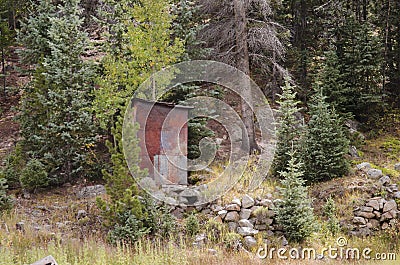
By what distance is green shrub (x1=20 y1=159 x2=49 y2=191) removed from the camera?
13.3 meters

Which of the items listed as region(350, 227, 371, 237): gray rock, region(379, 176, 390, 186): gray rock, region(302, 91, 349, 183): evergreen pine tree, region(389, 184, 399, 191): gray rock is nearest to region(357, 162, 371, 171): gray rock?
region(302, 91, 349, 183): evergreen pine tree

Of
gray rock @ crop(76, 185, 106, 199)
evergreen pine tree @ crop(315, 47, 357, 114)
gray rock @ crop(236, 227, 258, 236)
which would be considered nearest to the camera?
gray rock @ crop(236, 227, 258, 236)

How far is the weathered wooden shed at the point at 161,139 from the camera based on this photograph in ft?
39.9

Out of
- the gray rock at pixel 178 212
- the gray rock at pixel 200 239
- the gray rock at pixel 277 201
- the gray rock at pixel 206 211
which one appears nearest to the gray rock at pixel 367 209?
the gray rock at pixel 277 201

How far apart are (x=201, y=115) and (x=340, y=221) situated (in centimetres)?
564

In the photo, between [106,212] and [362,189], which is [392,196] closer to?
[362,189]

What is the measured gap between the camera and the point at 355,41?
17703 millimetres

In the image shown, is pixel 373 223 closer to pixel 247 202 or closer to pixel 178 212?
pixel 247 202

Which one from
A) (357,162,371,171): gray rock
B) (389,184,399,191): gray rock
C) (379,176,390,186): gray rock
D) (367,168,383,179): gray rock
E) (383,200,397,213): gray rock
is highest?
(357,162,371,171): gray rock

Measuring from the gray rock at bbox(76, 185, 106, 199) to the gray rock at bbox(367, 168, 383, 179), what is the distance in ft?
26.8

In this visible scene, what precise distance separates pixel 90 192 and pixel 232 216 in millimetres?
4876

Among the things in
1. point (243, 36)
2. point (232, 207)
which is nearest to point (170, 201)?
point (232, 207)

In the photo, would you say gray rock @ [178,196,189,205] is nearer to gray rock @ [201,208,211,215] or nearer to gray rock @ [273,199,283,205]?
gray rock @ [201,208,211,215]

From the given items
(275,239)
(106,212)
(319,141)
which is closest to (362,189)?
(319,141)
